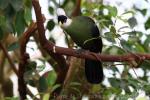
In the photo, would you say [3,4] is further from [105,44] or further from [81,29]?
[105,44]

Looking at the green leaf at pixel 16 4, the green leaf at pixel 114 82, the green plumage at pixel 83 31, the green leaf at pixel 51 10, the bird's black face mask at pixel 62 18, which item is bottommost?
the green leaf at pixel 114 82

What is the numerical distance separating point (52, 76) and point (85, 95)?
13.3 inches

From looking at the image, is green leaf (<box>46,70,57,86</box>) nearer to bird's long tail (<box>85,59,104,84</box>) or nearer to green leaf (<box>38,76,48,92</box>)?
green leaf (<box>38,76,48,92</box>)

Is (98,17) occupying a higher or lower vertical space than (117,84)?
higher

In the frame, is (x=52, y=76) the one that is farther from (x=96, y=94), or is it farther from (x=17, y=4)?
(x=17, y=4)

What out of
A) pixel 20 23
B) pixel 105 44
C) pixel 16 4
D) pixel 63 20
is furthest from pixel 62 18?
pixel 105 44

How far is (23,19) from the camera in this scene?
1.58 metres

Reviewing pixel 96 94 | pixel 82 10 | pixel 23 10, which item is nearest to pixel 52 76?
pixel 96 94

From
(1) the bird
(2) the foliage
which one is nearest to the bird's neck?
(1) the bird

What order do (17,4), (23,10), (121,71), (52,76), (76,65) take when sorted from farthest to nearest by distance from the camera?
(121,71)
(76,65)
(52,76)
(23,10)
(17,4)

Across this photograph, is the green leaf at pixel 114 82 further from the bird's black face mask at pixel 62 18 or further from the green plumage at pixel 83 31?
the bird's black face mask at pixel 62 18

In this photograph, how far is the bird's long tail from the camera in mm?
1633

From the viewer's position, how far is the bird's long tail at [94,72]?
5.36ft

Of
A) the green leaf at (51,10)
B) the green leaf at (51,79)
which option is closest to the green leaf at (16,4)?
the green leaf at (51,79)
